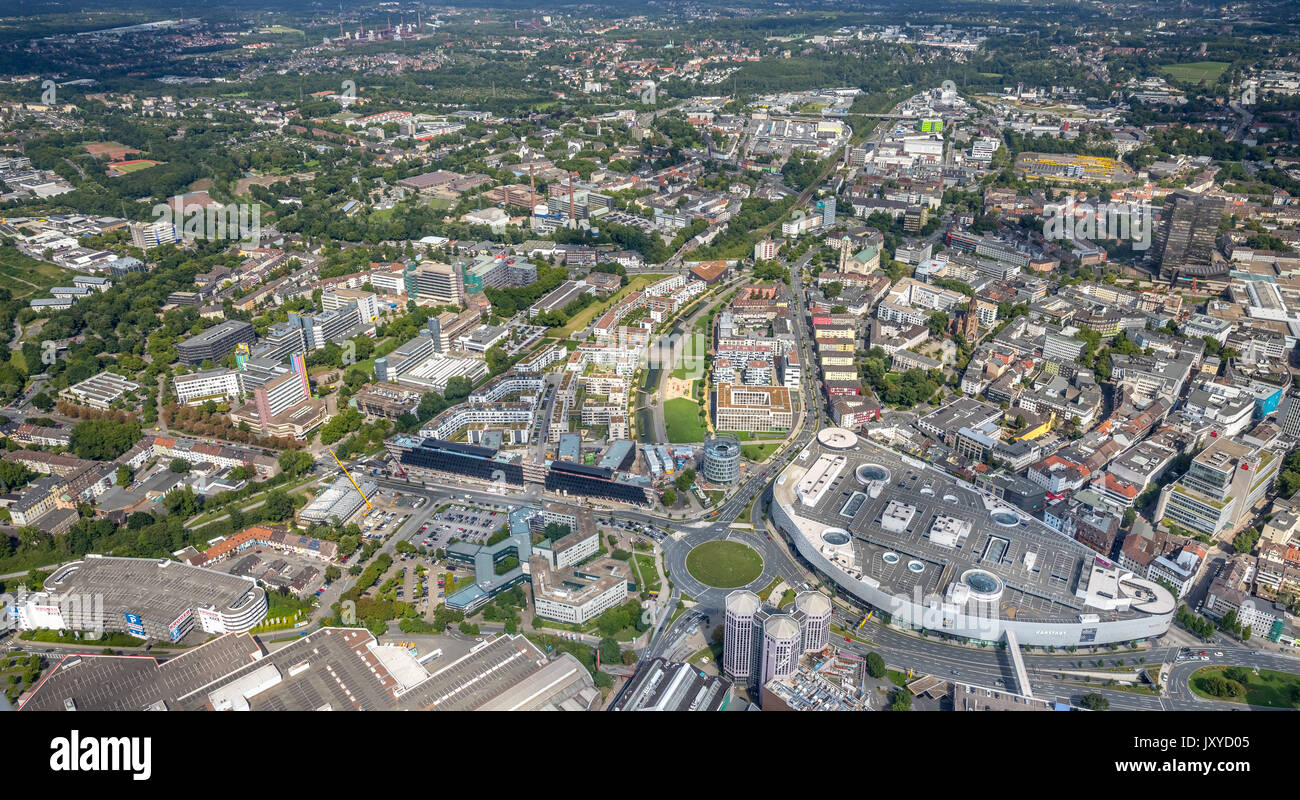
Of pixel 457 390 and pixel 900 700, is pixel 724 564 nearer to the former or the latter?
pixel 900 700

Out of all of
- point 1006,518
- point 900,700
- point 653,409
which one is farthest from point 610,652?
point 653,409

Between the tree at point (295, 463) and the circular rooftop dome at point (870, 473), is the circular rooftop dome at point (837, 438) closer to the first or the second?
the circular rooftop dome at point (870, 473)

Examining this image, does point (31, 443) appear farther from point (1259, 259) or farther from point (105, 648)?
point (1259, 259)

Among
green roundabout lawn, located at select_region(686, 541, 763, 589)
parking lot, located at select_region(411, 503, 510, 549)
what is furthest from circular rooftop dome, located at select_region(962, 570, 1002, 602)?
parking lot, located at select_region(411, 503, 510, 549)
